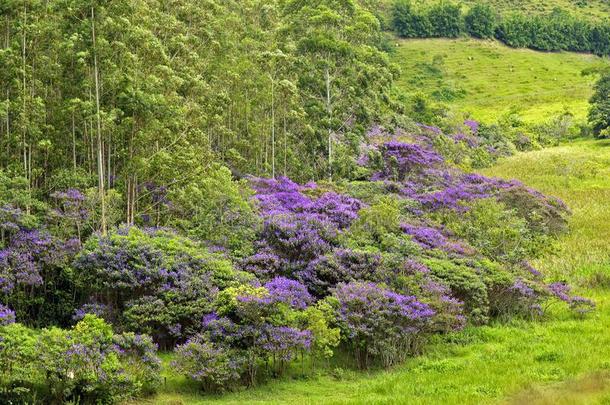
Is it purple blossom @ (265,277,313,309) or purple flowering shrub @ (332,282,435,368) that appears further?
purple flowering shrub @ (332,282,435,368)

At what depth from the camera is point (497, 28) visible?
13488 centimetres

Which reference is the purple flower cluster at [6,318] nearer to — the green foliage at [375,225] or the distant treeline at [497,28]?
the green foliage at [375,225]

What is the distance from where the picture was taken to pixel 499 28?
134625mm

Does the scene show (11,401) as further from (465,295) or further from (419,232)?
(419,232)

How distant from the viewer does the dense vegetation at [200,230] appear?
579 inches

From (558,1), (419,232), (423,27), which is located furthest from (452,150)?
(558,1)

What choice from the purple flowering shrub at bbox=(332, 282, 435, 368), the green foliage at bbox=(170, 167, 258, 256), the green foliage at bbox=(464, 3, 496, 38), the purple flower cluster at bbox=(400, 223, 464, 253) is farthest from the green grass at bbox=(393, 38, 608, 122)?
the purple flowering shrub at bbox=(332, 282, 435, 368)

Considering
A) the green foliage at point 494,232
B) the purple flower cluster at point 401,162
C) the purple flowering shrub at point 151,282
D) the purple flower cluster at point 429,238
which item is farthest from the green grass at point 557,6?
the purple flowering shrub at point 151,282

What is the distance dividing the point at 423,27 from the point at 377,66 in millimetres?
99593

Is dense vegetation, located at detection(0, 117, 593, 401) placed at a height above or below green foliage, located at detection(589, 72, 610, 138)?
below

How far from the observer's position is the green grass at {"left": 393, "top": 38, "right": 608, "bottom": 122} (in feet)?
296

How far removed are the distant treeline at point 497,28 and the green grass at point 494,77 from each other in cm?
272

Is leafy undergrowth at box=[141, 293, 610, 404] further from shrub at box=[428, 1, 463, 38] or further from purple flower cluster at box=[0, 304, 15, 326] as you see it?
shrub at box=[428, 1, 463, 38]

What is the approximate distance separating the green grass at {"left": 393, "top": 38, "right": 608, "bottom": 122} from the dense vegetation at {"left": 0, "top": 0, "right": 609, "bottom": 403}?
186ft
